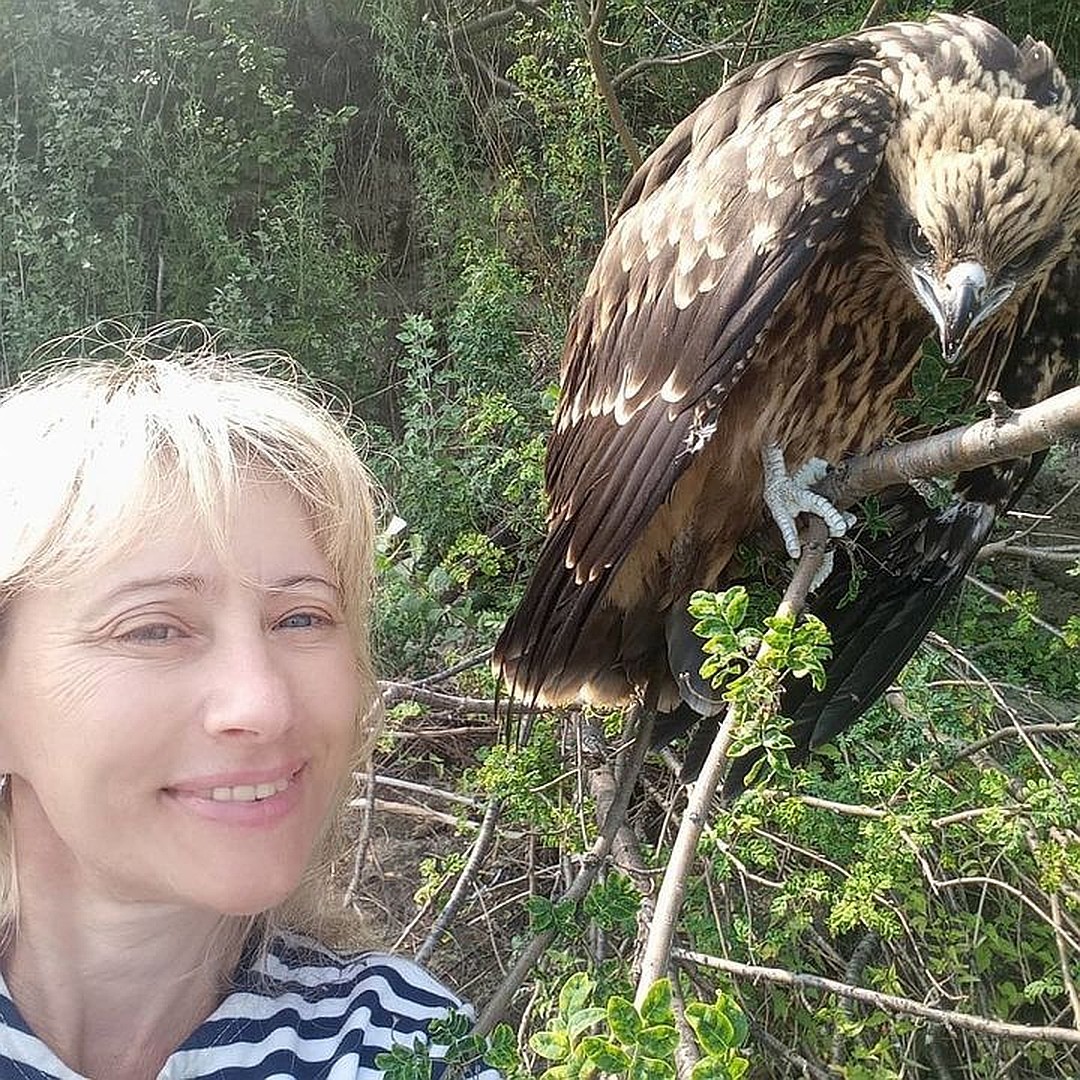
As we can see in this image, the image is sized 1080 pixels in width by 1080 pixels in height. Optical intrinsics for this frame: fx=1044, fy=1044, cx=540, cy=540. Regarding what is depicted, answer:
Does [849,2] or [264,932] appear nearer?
[264,932]

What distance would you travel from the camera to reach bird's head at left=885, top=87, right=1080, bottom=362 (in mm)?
1670

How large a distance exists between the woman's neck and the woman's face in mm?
62

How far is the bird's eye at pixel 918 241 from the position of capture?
1.73 meters

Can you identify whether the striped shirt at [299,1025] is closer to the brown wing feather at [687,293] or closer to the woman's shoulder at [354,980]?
the woman's shoulder at [354,980]

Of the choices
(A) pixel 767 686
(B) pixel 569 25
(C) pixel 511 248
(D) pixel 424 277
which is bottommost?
(D) pixel 424 277

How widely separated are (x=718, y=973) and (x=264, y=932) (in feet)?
3.51

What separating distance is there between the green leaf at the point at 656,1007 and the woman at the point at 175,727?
0.48 metres

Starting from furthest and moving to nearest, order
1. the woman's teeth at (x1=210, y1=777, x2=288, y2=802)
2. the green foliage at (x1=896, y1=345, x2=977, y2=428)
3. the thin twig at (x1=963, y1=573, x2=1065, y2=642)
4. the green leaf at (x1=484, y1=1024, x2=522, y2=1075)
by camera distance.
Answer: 1. the thin twig at (x1=963, y1=573, x2=1065, y2=642)
2. the green foliage at (x1=896, y1=345, x2=977, y2=428)
3. the woman's teeth at (x1=210, y1=777, x2=288, y2=802)
4. the green leaf at (x1=484, y1=1024, x2=522, y2=1075)

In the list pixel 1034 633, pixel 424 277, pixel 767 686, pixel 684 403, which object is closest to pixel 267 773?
pixel 767 686

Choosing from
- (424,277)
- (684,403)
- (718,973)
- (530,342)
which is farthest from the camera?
(424,277)

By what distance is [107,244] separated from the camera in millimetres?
4316

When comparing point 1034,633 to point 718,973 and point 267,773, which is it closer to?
point 718,973

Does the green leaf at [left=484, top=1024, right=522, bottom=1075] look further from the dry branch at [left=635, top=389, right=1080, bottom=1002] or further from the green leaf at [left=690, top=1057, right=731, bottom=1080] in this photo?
the green leaf at [left=690, top=1057, right=731, bottom=1080]

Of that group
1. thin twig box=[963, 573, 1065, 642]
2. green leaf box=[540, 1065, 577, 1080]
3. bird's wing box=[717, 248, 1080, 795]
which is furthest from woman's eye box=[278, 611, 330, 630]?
thin twig box=[963, 573, 1065, 642]
